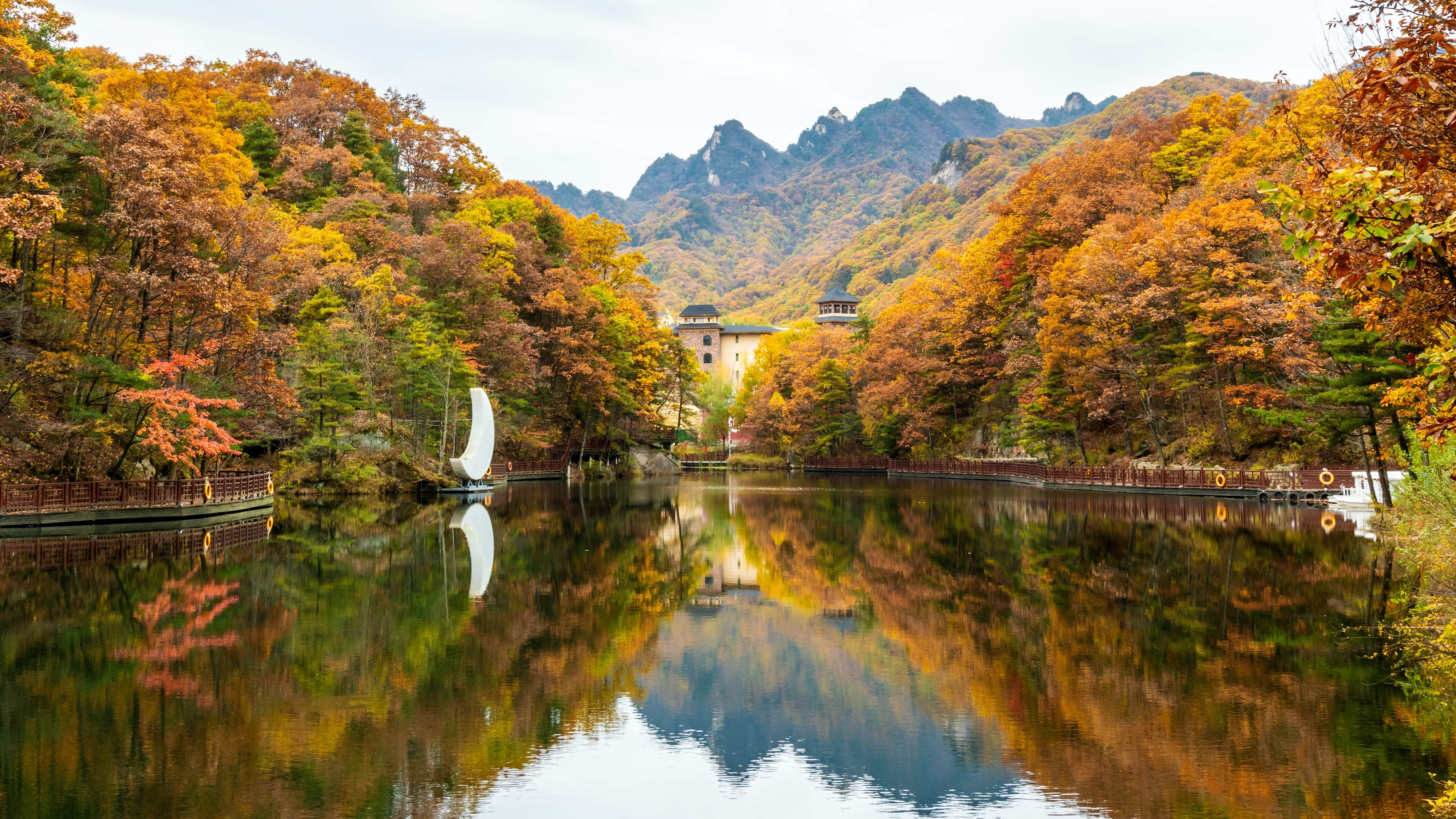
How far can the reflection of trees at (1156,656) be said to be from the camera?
609 centimetres

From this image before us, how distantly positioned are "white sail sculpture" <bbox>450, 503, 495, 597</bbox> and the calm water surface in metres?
0.25

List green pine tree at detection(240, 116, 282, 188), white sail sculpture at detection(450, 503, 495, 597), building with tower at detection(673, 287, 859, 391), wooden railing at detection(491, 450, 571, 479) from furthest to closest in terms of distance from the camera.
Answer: building with tower at detection(673, 287, 859, 391)
green pine tree at detection(240, 116, 282, 188)
wooden railing at detection(491, 450, 571, 479)
white sail sculpture at detection(450, 503, 495, 597)

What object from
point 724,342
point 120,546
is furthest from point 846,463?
point 120,546

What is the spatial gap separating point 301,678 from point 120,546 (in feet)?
42.2

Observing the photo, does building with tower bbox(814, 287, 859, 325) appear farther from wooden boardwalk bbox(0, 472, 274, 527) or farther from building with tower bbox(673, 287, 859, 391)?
wooden boardwalk bbox(0, 472, 274, 527)

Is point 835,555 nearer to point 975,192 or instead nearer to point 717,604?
point 717,604

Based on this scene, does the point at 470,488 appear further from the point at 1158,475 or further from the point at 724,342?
the point at 724,342

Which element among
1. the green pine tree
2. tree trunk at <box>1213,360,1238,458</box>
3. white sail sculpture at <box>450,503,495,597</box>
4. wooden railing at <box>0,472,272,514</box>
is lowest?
white sail sculpture at <box>450,503,495,597</box>

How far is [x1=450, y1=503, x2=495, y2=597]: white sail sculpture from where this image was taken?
1428 centimetres

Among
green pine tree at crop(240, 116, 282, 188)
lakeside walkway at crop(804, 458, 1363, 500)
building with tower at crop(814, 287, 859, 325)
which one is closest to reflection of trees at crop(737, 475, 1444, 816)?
lakeside walkway at crop(804, 458, 1363, 500)

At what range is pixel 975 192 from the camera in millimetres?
147375

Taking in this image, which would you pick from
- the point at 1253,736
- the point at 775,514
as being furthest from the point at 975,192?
the point at 1253,736

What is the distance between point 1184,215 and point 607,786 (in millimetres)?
36656

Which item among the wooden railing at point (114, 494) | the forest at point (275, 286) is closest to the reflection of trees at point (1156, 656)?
the wooden railing at point (114, 494)
